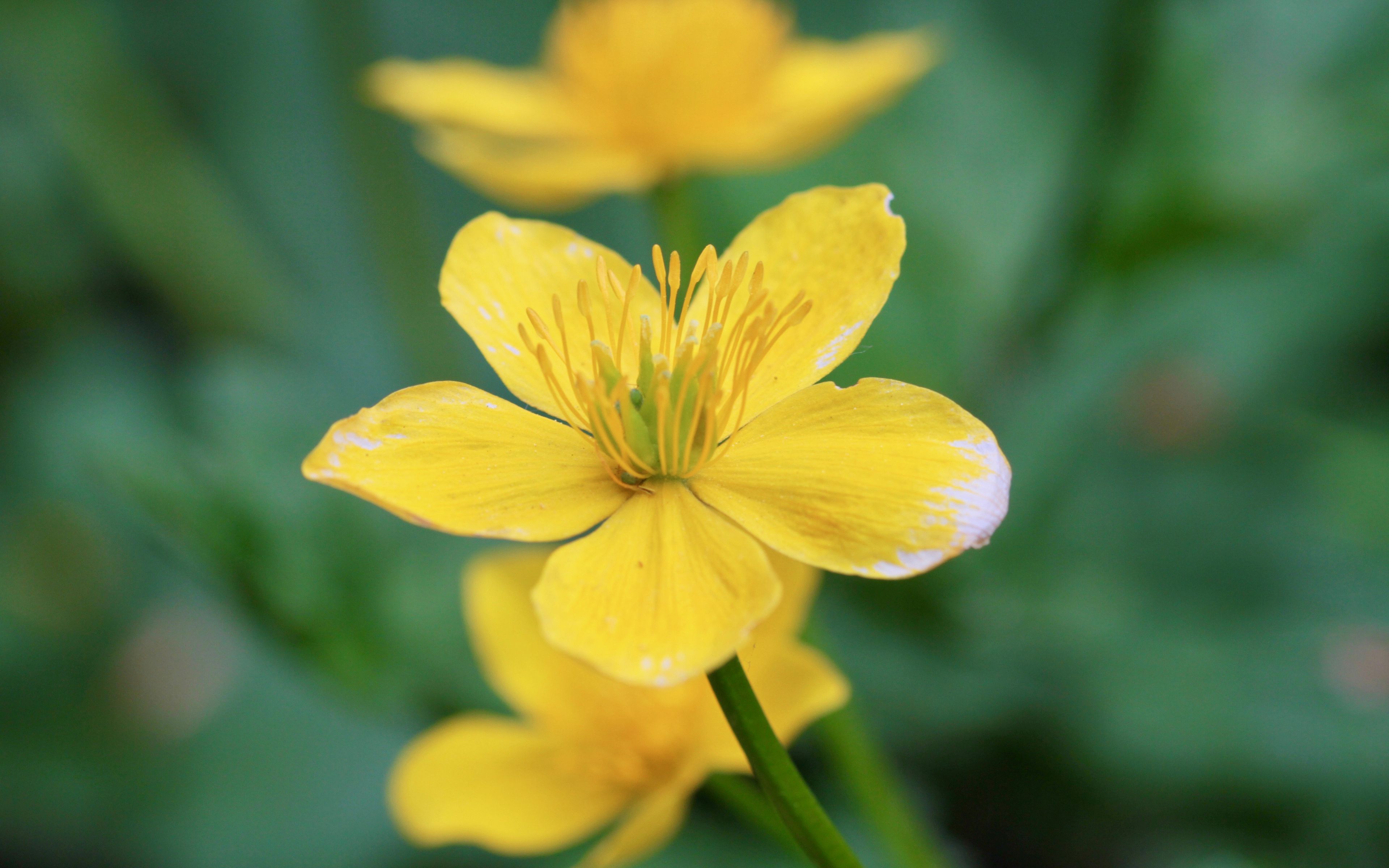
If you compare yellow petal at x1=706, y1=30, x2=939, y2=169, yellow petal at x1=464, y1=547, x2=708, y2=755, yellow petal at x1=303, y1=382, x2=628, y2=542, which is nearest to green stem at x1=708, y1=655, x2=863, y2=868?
yellow petal at x1=303, y1=382, x2=628, y2=542

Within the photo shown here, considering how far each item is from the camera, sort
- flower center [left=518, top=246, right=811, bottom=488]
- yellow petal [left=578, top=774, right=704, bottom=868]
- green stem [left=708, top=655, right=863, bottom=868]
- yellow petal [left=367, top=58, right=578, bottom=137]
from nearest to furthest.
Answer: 1. green stem [left=708, top=655, right=863, bottom=868]
2. flower center [left=518, top=246, right=811, bottom=488]
3. yellow petal [left=578, top=774, right=704, bottom=868]
4. yellow petal [left=367, top=58, right=578, bottom=137]

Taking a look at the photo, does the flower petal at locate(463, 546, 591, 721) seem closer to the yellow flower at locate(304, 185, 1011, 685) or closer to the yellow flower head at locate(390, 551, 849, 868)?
the yellow flower head at locate(390, 551, 849, 868)

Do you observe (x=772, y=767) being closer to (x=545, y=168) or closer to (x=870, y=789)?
(x=870, y=789)

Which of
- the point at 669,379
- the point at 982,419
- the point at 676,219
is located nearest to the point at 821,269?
the point at 669,379

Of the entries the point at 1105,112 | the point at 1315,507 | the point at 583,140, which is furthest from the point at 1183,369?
the point at 583,140

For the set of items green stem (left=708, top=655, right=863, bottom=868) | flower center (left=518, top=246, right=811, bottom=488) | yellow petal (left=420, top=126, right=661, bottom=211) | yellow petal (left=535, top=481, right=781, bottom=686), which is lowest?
green stem (left=708, top=655, right=863, bottom=868)

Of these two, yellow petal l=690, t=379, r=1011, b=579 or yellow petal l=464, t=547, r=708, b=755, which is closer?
yellow petal l=690, t=379, r=1011, b=579
